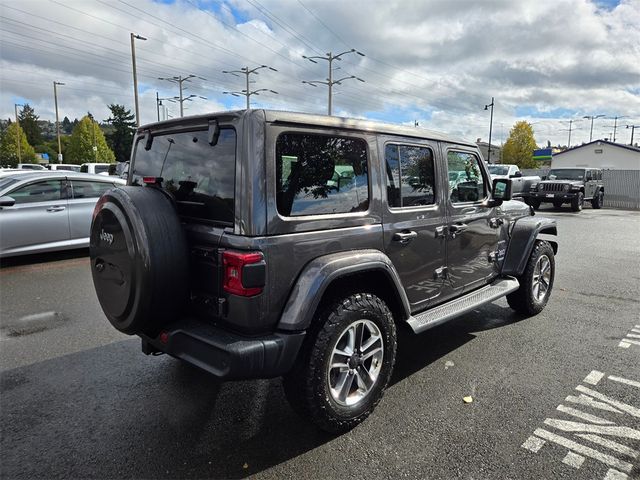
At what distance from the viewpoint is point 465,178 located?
4.15 metres

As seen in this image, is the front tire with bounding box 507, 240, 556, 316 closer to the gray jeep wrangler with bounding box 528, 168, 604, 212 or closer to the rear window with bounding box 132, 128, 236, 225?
the rear window with bounding box 132, 128, 236, 225

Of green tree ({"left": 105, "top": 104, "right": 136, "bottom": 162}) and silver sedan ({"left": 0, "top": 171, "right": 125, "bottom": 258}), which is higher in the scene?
green tree ({"left": 105, "top": 104, "right": 136, "bottom": 162})

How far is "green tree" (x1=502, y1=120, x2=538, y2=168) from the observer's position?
63406 mm

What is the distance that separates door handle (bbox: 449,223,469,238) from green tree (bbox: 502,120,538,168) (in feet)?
215

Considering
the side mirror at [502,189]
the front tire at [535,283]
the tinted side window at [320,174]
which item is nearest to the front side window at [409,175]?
the tinted side window at [320,174]

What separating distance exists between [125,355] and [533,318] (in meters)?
4.21

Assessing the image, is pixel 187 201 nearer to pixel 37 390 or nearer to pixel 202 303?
pixel 202 303

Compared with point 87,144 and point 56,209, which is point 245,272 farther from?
point 87,144

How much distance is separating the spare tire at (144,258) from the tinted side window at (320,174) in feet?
2.25

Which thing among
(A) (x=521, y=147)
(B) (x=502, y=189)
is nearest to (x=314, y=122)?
(B) (x=502, y=189)

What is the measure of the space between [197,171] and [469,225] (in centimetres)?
241

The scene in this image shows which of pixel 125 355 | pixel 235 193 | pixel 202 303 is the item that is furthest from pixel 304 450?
pixel 125 355

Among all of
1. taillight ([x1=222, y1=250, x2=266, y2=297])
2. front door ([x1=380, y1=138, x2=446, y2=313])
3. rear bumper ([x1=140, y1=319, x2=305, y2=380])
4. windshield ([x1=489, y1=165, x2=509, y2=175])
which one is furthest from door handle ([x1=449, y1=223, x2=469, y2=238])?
windshield ([x1=489, y1=165, x2=509, y2=175])

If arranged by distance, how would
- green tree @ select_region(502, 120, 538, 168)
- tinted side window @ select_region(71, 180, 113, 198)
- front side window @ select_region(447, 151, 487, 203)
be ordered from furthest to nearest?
green tree @ select_region(502, 120, 538, 168), tinted side window @ select_region(71, 180, 113, 198), front side window @ select_region(447, 151, 487, 203)
